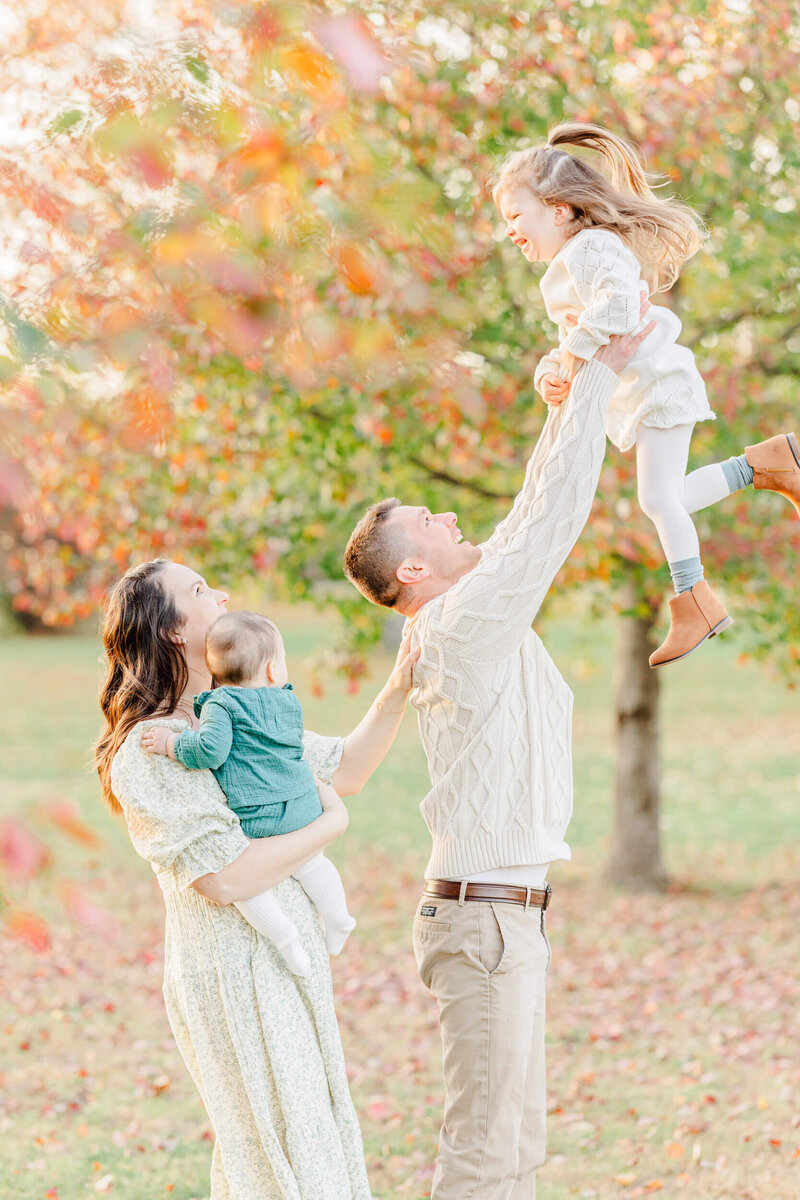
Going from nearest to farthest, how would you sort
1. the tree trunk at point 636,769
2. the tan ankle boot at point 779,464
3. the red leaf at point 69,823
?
the red leaf at point 69,823
the tan ankle boot at point 779,464
the tree trunk at point 636,769

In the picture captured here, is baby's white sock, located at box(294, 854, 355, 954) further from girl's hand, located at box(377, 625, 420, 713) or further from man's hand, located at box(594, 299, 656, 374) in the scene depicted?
man's hand, located at box(594, 299, 656, 374)

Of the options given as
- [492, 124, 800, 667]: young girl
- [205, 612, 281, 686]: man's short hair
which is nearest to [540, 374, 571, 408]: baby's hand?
[492, 124, 800, 667]: young girl

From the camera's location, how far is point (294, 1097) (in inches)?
99.0

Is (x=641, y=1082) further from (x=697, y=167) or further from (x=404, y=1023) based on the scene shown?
(x=697, y=167)

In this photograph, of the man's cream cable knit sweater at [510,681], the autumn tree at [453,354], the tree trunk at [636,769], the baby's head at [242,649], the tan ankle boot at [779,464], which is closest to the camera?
the man's cream cable knit sweater at [510,681]

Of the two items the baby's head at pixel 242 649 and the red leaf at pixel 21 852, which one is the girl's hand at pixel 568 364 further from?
the red leaf at pixel 21 852

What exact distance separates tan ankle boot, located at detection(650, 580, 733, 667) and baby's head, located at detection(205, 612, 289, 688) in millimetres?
851

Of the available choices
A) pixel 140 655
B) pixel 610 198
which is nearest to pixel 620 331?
pixel 610 198

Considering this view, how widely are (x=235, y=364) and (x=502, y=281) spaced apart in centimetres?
162

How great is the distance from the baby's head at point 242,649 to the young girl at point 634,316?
78 centimetres

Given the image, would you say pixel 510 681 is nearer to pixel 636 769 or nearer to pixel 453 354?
pixel 453 354

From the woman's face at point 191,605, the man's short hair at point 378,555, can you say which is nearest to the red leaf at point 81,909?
the woman's face at point 191,605

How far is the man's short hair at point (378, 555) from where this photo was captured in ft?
8.90

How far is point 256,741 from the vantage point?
2.55m
